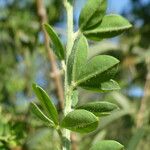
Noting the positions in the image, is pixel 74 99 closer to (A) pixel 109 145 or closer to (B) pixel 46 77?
(A) pixel 109 145

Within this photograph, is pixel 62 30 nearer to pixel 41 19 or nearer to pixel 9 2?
pixel 9 2

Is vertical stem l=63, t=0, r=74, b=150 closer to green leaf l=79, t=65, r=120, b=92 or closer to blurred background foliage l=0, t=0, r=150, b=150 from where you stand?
green leaf l=79, t=65, r=120, b=92

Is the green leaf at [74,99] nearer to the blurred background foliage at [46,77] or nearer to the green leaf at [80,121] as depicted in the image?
the green leaf at [80,121]

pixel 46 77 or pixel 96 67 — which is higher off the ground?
pixel 96 67

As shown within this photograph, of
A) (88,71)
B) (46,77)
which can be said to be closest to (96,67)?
(88,71)

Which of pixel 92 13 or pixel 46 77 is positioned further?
pixel 46 77

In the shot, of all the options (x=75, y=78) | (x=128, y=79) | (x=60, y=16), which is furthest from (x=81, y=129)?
(x=128, y=79)
